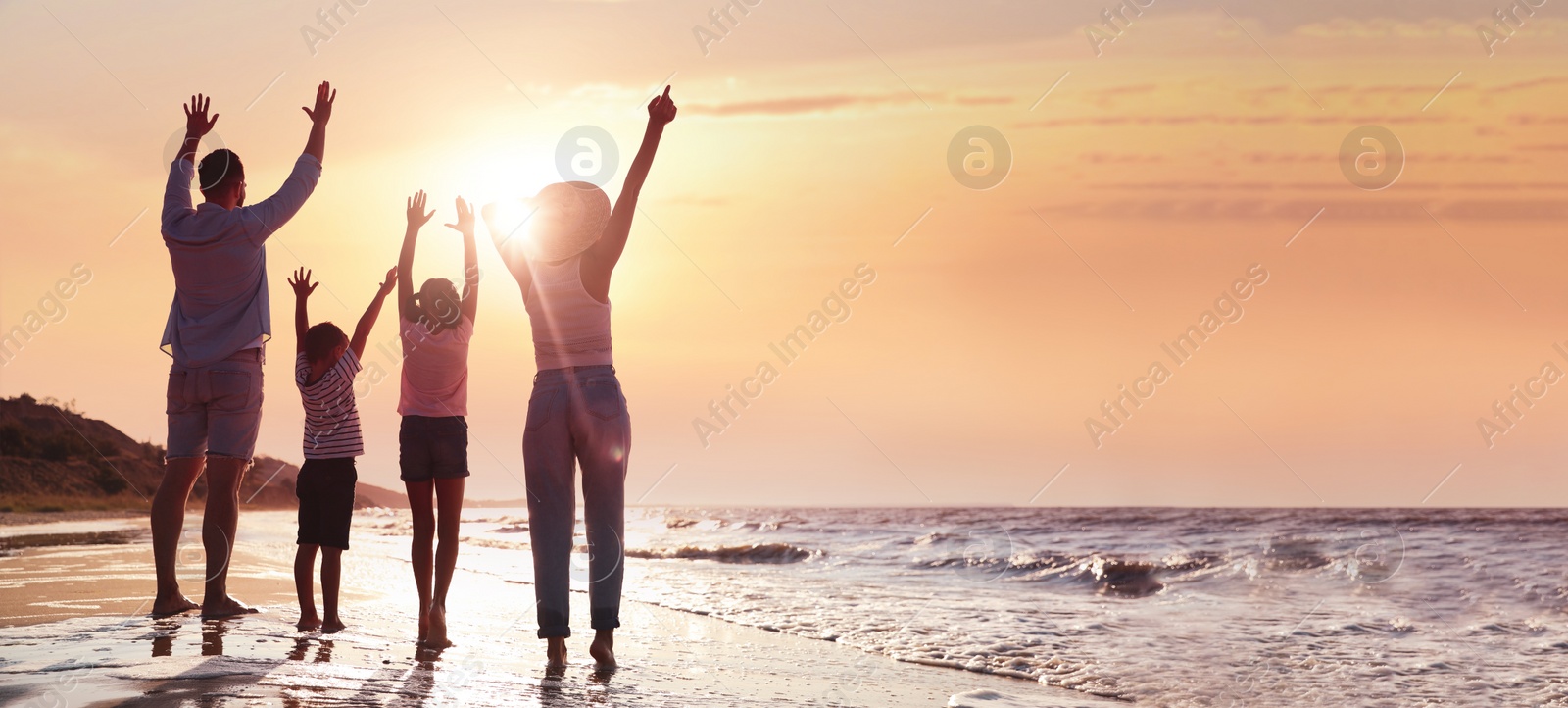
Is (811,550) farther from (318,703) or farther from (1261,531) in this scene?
(318,703)

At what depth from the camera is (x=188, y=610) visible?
4.98 metres

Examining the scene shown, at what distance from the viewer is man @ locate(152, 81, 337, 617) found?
465 centimetres

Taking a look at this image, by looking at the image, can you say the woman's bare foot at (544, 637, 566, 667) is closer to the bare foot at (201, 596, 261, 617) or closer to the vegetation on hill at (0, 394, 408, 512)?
the bare foot at (201, 596, 261, 617)

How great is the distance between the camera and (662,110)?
3.77 metres

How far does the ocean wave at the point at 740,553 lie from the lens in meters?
15.4

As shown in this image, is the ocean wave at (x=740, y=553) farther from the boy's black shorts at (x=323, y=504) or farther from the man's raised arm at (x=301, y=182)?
the man's raised arm at (x=301, y=182)

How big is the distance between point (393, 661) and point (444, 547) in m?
0.77

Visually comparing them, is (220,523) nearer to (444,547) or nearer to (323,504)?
(323,504)

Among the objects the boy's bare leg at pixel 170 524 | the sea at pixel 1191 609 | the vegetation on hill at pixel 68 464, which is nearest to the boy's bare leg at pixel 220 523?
the boy's bare leg at pixel 170 524

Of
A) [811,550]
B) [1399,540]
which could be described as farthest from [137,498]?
[1399,540]

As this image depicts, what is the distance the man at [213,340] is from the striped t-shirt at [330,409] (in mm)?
282

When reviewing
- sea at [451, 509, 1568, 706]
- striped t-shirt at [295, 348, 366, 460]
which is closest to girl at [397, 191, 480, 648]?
striped t-shirt at [295, 348, 366, 460]

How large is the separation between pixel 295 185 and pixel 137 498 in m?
32.0

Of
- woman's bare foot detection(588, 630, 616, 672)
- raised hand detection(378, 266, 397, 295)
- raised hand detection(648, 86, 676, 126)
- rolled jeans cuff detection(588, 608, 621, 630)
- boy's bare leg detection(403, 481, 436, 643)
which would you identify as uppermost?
raised hand detection(648, 86, 676, 126)
